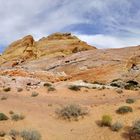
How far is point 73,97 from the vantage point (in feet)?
107

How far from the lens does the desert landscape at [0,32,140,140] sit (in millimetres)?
19781

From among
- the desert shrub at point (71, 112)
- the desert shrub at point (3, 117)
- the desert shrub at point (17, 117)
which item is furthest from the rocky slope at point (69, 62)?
the desert shrub at point (3, 117)

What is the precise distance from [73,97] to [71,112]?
9817 mm

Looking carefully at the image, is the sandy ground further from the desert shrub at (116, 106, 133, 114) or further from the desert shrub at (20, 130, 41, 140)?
the desert shrub at (20, 130, 41, 140)

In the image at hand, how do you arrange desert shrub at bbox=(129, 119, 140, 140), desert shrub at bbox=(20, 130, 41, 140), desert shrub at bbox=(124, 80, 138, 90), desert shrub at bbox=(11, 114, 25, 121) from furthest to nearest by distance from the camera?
desert shrub at bbox=(124, 80, 138, 90) < desert shrub at bbox=(11, 114, 25, 121) < desert shrub at bbox=(129, 119, 140, 140) < desert shrub at bbox=(20, 130, 41, 140)

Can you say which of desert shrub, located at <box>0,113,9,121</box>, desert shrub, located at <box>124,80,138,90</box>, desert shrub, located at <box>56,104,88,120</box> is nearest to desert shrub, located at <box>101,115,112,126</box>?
desert shrub, located at <box>56,104,88,120</box>

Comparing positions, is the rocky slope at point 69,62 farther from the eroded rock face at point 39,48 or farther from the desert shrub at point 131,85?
the desert shrub at point 131,85

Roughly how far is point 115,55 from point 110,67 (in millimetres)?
5524

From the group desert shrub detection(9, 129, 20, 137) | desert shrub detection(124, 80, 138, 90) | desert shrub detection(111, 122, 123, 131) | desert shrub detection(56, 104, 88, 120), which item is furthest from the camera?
desert shrub detection(124, 80, 138, 90)

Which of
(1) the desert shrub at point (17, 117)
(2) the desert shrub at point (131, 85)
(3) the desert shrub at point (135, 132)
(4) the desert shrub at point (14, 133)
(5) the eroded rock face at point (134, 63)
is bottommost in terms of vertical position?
(3) the desert shrub at point (135, 132)

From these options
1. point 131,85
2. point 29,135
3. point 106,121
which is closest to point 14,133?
point 29,135

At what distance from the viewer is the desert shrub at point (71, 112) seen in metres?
22.7

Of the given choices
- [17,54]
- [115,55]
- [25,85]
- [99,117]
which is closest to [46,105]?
[99,117]

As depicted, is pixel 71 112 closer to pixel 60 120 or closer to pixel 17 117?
pixel 60 120
